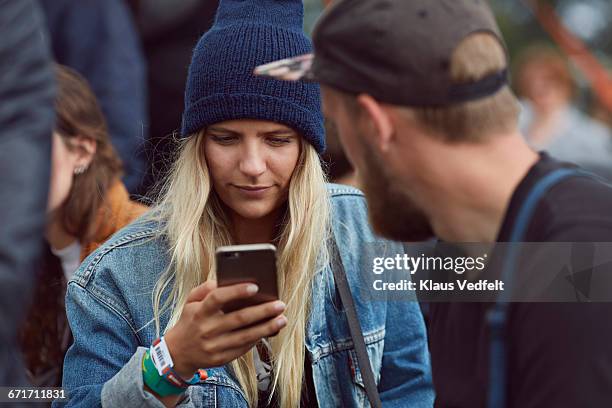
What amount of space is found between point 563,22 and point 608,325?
4.28 metres

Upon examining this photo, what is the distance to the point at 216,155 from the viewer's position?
264cm

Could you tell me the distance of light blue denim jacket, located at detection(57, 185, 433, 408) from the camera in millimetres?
2498

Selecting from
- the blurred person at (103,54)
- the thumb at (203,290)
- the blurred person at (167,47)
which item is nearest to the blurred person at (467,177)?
the thumb at (203,290)

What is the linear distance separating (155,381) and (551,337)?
3.38 feet

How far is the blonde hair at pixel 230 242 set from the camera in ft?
8.57

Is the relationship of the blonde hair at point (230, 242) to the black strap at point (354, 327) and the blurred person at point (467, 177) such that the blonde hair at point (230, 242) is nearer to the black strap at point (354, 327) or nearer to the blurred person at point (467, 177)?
the black strap at point (354, 327)

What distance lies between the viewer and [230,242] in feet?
9.01

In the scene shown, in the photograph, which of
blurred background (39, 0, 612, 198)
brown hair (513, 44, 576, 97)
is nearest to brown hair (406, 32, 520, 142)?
blurred background (39, 0, 612, 198)

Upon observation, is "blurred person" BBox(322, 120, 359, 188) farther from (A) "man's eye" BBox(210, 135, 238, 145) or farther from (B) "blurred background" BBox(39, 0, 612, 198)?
(A) "man's eye" BBox(210, 135, 238, 145)

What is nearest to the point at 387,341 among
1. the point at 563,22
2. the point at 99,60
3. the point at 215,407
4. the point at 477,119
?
the point at 215,407

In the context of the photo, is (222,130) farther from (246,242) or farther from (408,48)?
(408,48)

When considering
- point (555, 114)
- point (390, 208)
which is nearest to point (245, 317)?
Result: point (390, 208)

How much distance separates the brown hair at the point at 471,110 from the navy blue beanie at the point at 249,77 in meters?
0.86

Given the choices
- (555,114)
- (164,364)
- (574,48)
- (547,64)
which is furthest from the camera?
(555,114)
